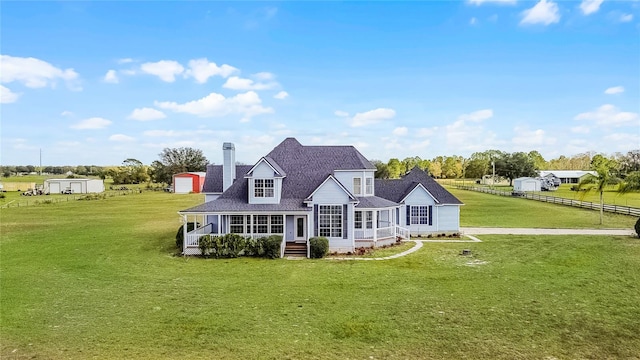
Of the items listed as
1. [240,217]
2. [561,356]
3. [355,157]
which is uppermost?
[355,157]

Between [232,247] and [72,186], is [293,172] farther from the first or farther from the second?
[72,186]

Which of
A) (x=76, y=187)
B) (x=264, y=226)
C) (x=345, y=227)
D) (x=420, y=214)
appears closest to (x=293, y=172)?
(x=264, y=226)

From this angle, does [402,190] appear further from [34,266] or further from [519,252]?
[34,266]

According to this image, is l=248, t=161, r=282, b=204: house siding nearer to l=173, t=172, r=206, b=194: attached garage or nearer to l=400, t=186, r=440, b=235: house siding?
l=400, t=186, r=440, b=235: house siding

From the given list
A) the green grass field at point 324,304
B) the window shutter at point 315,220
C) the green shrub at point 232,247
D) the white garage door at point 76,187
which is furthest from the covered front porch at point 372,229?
the white garage door at point 76,187

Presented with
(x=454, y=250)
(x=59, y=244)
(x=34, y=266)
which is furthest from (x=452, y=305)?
(x=59, y=244)

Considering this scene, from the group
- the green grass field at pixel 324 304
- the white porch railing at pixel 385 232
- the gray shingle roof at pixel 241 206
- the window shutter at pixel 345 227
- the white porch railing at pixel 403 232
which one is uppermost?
the gray shingle roof at pixel 241 206

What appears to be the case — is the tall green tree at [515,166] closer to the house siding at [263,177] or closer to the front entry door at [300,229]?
the front entry door at [300,229]
